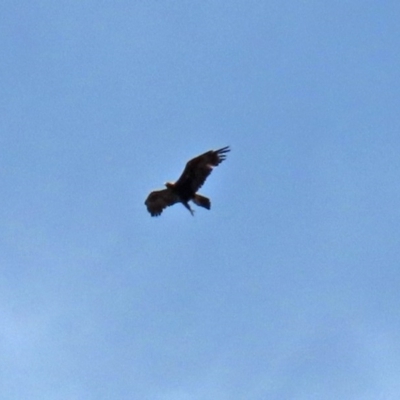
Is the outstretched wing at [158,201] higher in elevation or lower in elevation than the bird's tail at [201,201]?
higher

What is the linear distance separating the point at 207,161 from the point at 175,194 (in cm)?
185

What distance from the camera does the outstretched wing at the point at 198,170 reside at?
52594 mm

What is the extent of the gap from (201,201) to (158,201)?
2.10 m

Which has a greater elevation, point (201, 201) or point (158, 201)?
point (158, 201)

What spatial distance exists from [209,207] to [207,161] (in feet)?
4.54

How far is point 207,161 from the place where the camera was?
173 feet

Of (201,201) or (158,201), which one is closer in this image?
(201,201)

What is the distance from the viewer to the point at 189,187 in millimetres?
53469

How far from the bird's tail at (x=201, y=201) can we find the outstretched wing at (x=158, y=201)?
110 centimetres

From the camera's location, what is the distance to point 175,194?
5394cm

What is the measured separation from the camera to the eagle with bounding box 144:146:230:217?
5266 centimetres

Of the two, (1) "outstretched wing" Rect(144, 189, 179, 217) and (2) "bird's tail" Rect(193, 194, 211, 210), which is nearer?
(2) "bird's tail" Rect(193, 194, 211, 210)

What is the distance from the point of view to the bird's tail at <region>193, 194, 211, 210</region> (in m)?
52.8

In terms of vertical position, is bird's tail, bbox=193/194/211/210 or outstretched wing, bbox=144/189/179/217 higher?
outstretched wing, bbox=144/189/179/217
